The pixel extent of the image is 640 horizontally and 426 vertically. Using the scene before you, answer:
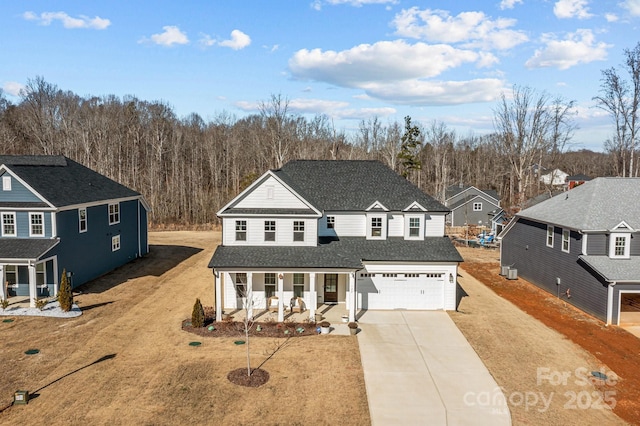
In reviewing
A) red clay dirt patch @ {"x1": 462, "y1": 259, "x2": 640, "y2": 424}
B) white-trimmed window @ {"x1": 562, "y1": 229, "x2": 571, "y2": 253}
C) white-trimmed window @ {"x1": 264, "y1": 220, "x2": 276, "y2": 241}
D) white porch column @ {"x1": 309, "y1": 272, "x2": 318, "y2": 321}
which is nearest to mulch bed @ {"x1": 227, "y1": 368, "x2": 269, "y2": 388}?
white porch column @ {"x1": 309, "y1": 272, "x2": 318, "y2": 321}

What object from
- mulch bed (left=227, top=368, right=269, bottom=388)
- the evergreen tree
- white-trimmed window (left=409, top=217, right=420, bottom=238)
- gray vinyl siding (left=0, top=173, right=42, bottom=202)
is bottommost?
mulch bed (left=227, top=368, right=269, bottom=388)

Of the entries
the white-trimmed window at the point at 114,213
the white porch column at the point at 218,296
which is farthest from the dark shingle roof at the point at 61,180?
the white porch column at the point at 218,296

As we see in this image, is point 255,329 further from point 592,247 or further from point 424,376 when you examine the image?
point 592,247

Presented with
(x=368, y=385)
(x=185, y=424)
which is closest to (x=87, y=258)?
(x=185, y=424)

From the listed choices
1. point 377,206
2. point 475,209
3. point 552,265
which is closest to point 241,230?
point 377,206

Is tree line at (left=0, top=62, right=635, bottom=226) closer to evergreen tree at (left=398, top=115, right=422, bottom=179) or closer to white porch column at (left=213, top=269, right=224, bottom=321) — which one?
evergreen tree at (left=398, top=115, right=422, bottom=179)

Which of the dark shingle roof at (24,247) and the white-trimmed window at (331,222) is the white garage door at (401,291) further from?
the dark shingle roof at (24,247)

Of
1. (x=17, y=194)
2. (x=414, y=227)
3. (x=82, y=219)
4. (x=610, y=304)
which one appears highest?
(x=17, y=194)
